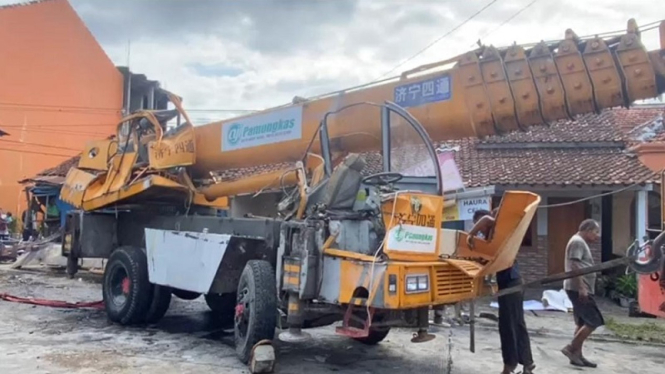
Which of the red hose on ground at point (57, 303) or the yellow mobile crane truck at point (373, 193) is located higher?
the yellow mobile crane truck at point (373, 193)

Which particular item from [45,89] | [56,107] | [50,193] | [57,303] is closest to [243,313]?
[57,303]

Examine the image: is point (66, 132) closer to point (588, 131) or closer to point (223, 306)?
point (588, 131)

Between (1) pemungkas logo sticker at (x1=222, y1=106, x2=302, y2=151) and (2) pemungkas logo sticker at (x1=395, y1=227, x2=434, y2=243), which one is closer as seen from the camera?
(2) pemungkas logo sticker at (x1=395, y1=227, x2=434, y2=243)

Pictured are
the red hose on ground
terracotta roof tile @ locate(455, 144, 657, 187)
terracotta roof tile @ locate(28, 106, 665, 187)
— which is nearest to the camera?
the red hose on ground

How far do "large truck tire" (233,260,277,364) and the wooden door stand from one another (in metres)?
11.7

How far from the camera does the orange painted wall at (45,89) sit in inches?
1111

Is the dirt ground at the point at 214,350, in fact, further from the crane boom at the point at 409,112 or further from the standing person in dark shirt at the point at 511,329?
the crane boom at the point at 409,112

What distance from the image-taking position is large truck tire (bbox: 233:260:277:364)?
7230mm

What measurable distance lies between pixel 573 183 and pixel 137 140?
958 centimetres

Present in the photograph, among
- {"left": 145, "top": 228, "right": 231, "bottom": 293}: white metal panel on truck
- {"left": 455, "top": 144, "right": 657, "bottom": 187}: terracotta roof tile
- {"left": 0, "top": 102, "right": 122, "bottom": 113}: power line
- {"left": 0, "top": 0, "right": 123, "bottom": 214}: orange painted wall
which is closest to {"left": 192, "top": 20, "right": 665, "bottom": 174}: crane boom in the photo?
{"left": 145, "top": 228, "right": 231, "bottom": 293}: white metal panel on truck

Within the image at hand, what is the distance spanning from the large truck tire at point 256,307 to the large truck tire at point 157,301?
2.79m

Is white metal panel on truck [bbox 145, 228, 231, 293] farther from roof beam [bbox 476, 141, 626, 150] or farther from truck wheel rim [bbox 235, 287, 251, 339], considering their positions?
roof beam [bbox 476, 141, 626, 150]

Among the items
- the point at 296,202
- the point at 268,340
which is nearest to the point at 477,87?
the point at 296,202

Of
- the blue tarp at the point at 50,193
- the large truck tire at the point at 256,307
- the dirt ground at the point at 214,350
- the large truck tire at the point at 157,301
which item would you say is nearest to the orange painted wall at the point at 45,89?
the blue tarp at the point at 50,193
